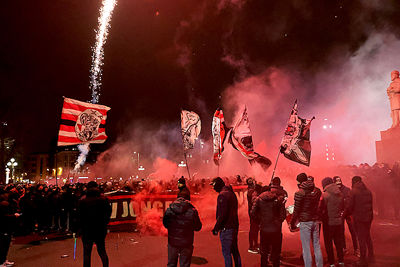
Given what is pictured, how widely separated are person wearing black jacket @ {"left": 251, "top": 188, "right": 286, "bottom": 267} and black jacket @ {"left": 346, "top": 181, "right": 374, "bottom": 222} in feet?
6.57

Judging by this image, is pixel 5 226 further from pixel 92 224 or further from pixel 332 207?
pixel 332 207

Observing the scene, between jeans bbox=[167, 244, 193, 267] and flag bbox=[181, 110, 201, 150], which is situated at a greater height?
flag bbox=[181, 110, 201, 150]

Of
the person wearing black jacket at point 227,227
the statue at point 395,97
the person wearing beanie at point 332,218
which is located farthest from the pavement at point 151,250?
the statue at point 395,97

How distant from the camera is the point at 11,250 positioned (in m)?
9.37

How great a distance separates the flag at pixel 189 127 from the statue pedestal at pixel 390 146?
545 inches

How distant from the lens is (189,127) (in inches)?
591

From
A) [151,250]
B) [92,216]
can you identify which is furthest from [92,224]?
[151,250]

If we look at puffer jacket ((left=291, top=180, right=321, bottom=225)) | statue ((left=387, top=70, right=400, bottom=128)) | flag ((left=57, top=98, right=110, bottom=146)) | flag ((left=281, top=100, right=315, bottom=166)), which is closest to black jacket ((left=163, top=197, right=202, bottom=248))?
puffer jacket ((left=291, top=180, right=321, bottom=225))

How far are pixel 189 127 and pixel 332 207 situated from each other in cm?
937

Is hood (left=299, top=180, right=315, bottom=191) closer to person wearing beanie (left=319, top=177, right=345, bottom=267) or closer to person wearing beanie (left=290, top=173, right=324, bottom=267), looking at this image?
person wearing beanie (left=290, top=173, right=324, bottom=267)

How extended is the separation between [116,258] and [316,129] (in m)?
43.5

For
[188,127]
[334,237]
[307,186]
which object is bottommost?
[334,237]

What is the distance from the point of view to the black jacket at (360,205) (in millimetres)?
6816

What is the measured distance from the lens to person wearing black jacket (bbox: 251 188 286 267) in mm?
5816
